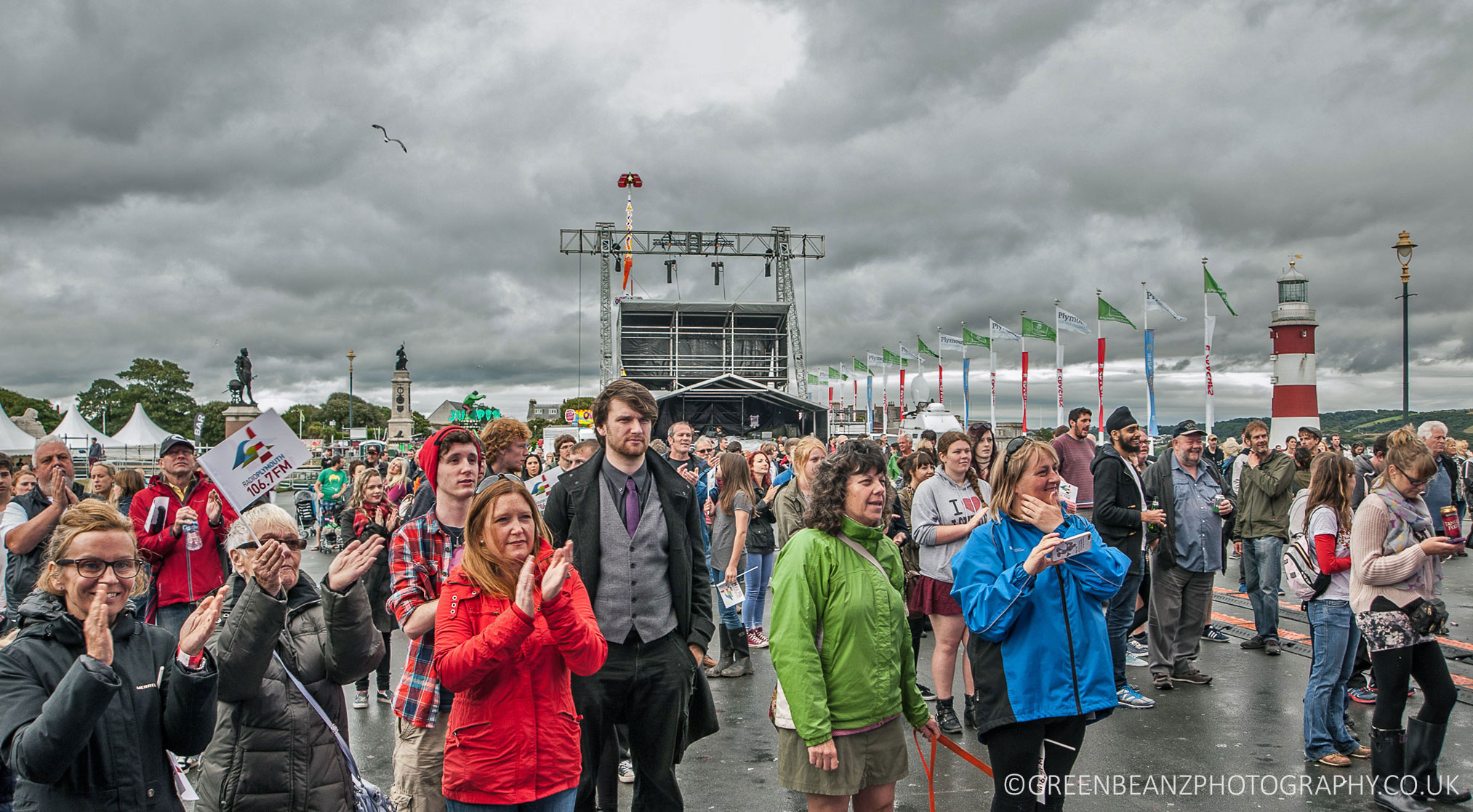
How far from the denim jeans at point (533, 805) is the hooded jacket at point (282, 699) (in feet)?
1.28

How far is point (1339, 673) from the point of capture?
15.7 feet

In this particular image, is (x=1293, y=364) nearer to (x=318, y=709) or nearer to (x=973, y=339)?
(x=973, y=339)

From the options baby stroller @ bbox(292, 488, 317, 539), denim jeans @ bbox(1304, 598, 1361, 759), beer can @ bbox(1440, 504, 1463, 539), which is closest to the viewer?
beer can @ bbox(1440, 504, 1463, 539)

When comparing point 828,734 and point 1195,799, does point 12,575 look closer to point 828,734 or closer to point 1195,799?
point 828,734

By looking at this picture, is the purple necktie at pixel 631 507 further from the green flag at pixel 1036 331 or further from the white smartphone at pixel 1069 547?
the green flag at pixel 1036 331

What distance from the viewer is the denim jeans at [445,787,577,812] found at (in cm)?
280

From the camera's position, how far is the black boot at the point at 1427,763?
13.8ft

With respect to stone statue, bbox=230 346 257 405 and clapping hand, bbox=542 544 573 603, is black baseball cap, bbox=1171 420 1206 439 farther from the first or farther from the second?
stone statue, bbox=230 346 257 405

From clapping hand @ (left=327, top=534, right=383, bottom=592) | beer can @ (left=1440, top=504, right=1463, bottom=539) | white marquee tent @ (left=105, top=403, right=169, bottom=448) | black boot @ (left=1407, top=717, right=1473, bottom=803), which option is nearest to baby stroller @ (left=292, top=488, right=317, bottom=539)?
clapping hand @ (left=327, top=534, right=383, bottom=592)

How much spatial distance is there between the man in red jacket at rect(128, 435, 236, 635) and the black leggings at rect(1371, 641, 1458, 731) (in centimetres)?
645

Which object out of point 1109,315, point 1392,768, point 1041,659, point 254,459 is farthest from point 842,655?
point 1109,315

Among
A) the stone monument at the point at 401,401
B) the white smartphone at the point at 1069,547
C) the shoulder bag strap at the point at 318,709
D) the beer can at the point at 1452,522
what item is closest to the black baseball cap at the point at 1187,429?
the beer can at the point at 1452,522

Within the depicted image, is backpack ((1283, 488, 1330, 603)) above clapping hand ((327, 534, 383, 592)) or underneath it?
underneath

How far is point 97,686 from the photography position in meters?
2.16
